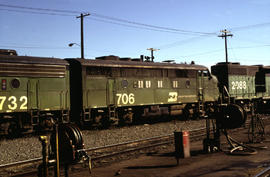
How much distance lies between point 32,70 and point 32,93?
1.18m

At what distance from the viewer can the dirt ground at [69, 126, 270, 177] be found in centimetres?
821

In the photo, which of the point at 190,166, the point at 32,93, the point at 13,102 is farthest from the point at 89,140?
the point at 190,166

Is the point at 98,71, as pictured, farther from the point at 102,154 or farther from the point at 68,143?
the point at 68,143

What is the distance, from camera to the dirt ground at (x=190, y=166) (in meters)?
8.21

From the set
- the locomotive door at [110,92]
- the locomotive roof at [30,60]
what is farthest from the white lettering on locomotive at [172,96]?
the locomotive roof at [30,60]

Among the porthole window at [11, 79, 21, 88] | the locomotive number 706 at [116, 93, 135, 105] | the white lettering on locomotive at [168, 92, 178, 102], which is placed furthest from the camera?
the white lettering on locomotive at [168, 92, 178, 102]

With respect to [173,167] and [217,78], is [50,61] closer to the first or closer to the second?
[173,167]

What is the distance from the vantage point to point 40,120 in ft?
52.4

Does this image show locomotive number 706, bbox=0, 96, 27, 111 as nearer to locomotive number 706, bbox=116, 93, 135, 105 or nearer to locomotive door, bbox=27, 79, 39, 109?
locomotive door, bbox=27, 79, 39, 109

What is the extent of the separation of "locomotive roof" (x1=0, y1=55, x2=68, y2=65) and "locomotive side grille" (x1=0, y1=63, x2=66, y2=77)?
6.2 inches

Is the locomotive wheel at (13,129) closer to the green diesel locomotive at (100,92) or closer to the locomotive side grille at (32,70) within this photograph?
the green diesel locomotive at (100,92)

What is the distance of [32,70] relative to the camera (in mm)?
15648

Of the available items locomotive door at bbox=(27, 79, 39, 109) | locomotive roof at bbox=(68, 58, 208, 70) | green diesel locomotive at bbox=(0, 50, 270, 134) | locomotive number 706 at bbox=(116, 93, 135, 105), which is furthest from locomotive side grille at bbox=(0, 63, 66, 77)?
locomotive number 706 at bbox=(116, 93, 135, 105)

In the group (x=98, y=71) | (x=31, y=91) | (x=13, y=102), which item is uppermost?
(x=98, y=71)
